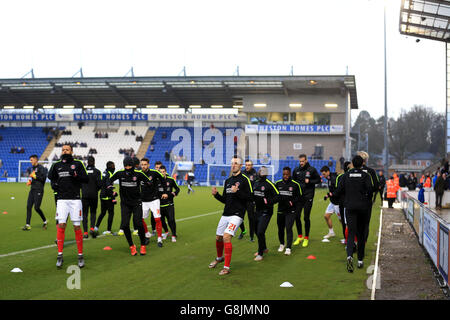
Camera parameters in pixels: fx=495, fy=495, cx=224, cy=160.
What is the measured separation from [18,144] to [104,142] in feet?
34.9

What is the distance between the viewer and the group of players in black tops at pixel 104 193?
8.99m

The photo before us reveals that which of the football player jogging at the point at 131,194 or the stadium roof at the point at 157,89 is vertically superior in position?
the stadium roof at the point at 157,89

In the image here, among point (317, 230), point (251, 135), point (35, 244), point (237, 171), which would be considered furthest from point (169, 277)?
point (251, 135)

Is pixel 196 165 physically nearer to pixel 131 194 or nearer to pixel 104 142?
pixel 104 142

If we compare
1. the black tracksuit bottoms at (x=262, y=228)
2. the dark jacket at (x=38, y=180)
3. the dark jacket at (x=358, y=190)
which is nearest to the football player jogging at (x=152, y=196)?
the black tracksuit bottoms at (x=262, y=228)

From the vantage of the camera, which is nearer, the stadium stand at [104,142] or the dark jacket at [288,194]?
the dark jacket at [288,194]

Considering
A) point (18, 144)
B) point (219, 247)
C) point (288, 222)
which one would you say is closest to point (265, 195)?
point (288, 222)

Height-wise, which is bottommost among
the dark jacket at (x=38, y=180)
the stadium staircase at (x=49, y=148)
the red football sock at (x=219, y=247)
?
the red football sock at (x=219, y=247)

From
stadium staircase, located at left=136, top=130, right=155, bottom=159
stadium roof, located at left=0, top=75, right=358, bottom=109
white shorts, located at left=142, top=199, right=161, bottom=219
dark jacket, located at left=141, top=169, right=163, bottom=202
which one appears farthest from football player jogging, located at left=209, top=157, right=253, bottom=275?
stadium staircase, located at left=136, top=130, right=155, bottom=159

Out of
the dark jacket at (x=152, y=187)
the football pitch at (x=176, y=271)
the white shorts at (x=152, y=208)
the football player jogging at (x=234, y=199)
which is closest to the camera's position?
the football pitch at (x=176, y=271)

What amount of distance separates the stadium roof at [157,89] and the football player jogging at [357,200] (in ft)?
137

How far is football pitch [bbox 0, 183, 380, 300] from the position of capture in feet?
23.0

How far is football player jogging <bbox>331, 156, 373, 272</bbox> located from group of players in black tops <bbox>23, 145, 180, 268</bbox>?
4226mm

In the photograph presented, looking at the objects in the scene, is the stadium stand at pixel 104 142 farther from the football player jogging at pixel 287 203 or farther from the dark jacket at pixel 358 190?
the dark jacket at pixel 358 190
